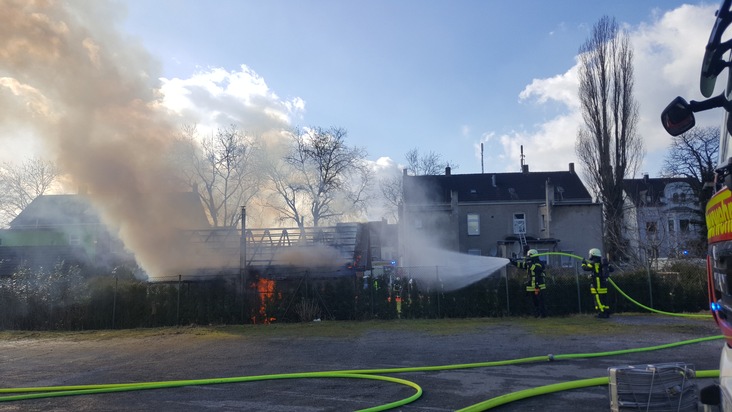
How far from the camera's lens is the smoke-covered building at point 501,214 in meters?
38.6

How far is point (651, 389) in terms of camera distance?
459cm

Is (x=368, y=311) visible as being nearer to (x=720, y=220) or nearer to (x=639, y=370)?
(x=639, y=370)

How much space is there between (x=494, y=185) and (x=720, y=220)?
146 ft

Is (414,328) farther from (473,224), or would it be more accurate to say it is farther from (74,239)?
(473,224)

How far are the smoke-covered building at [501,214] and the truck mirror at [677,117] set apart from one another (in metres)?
29.6

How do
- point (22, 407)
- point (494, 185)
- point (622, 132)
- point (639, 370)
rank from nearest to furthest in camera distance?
point (639, 370) < point (22, 407) < point (622, 132) < point (494, 185)

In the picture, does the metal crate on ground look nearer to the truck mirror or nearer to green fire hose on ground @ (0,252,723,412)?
green fire hose on ground @ (0,252,723,412)

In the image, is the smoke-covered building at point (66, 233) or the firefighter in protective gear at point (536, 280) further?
the smoke-covered building at point (66, 233)

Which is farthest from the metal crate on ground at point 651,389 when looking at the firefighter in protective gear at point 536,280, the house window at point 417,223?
the house window at point 417,223

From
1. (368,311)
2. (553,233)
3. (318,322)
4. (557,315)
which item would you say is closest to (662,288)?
(557,315)

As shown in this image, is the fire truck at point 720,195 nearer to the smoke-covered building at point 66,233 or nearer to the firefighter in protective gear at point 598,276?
the firefighter in protective gear at point 598,276

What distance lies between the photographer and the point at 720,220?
3.13m

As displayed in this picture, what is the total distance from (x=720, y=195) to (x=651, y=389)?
86.7 inches

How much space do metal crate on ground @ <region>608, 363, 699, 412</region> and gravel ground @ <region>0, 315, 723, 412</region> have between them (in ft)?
5.29
